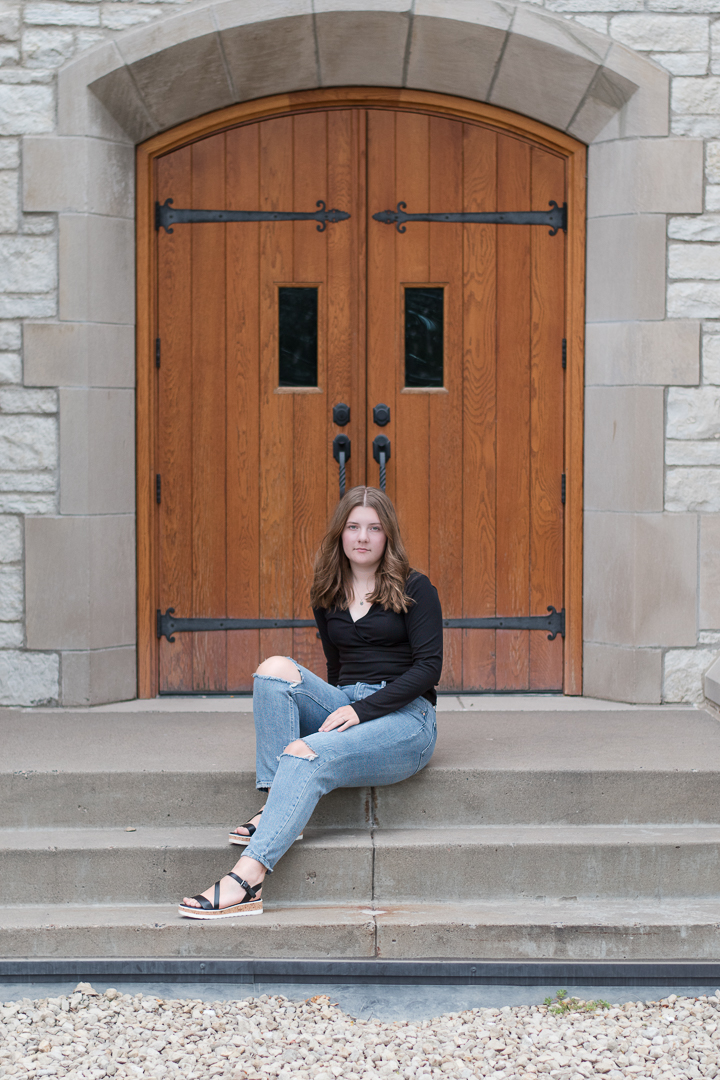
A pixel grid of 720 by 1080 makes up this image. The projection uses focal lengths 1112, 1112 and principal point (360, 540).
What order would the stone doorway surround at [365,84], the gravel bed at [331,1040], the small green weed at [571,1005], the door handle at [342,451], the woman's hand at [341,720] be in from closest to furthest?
1. the gravel bed at [331,1040]
2. the small green weed at [571,1005]
3. the woman's hand at [341,720]
4. the stone doorway surround at [365,84]
5. the door handle at [342,451]

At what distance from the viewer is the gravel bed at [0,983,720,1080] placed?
7.69 feet

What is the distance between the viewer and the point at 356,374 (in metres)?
4.32

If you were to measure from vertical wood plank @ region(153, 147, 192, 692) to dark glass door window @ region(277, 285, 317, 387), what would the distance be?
36 cm

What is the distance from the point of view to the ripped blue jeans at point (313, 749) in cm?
280

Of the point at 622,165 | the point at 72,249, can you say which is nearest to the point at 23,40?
the point at 72,249

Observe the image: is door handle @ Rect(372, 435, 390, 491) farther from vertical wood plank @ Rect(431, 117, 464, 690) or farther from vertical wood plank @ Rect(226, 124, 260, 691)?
vertical wood plank @ Rect(226, 124, 260, 691)

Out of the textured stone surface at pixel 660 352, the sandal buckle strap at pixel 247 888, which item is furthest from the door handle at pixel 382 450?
the sandal buckle strap at pixel 247 888

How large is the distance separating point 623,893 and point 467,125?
2887 mm

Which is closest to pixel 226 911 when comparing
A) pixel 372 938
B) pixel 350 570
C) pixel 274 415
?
pixel 372 938

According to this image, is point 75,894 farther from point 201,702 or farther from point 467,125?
point 467,125

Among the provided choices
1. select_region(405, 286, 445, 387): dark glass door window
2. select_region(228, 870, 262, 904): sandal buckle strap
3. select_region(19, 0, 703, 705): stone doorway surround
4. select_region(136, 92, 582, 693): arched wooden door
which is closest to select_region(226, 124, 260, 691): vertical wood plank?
select_region(136, 92, 582, 693): arched wooden door

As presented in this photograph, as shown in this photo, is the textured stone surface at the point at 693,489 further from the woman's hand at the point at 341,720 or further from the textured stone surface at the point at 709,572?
the woman's hand at the point at 341,720

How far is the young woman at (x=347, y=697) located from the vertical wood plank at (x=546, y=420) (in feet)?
4.24

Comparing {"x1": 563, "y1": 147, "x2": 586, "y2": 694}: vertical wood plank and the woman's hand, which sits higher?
{"x1": 563, "y1": 147, "x2": 586, "y2": 694}: vertical wood plank
